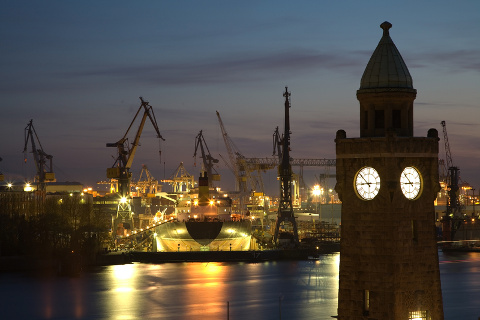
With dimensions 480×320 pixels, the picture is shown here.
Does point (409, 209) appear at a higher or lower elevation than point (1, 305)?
higher

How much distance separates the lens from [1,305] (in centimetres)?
7338

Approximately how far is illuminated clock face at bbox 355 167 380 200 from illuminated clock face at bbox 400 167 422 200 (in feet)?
1.93

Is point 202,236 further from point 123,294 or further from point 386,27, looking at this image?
point 386,27

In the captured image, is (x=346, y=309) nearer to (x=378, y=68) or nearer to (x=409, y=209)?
(x=409, y=209)

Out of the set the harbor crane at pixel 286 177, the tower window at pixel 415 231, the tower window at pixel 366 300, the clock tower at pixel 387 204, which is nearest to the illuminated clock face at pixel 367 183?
the clock tower at pixel 387 204

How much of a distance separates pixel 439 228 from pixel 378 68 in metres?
170

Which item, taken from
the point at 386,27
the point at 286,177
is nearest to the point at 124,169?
the point at 286,177

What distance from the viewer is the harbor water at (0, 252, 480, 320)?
2574 inches

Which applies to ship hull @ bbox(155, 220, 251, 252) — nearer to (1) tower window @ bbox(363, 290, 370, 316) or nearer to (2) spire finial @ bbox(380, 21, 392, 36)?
(1) tower window @ bbox(363, 290, 370, 316)

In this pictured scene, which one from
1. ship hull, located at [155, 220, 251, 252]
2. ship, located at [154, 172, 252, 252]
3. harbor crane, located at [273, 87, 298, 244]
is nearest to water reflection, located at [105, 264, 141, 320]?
ship hull, located at [155, 220, 251, 252]

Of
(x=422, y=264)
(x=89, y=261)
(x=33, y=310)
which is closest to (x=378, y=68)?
(x=422, y=264)

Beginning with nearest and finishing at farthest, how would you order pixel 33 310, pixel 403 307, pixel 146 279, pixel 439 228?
1. pixel 403 307
2. pixel 33 310
3. pixel 146 279
4. pixel 439 228

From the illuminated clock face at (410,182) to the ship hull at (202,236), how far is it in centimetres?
9456

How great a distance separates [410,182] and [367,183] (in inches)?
38.7
